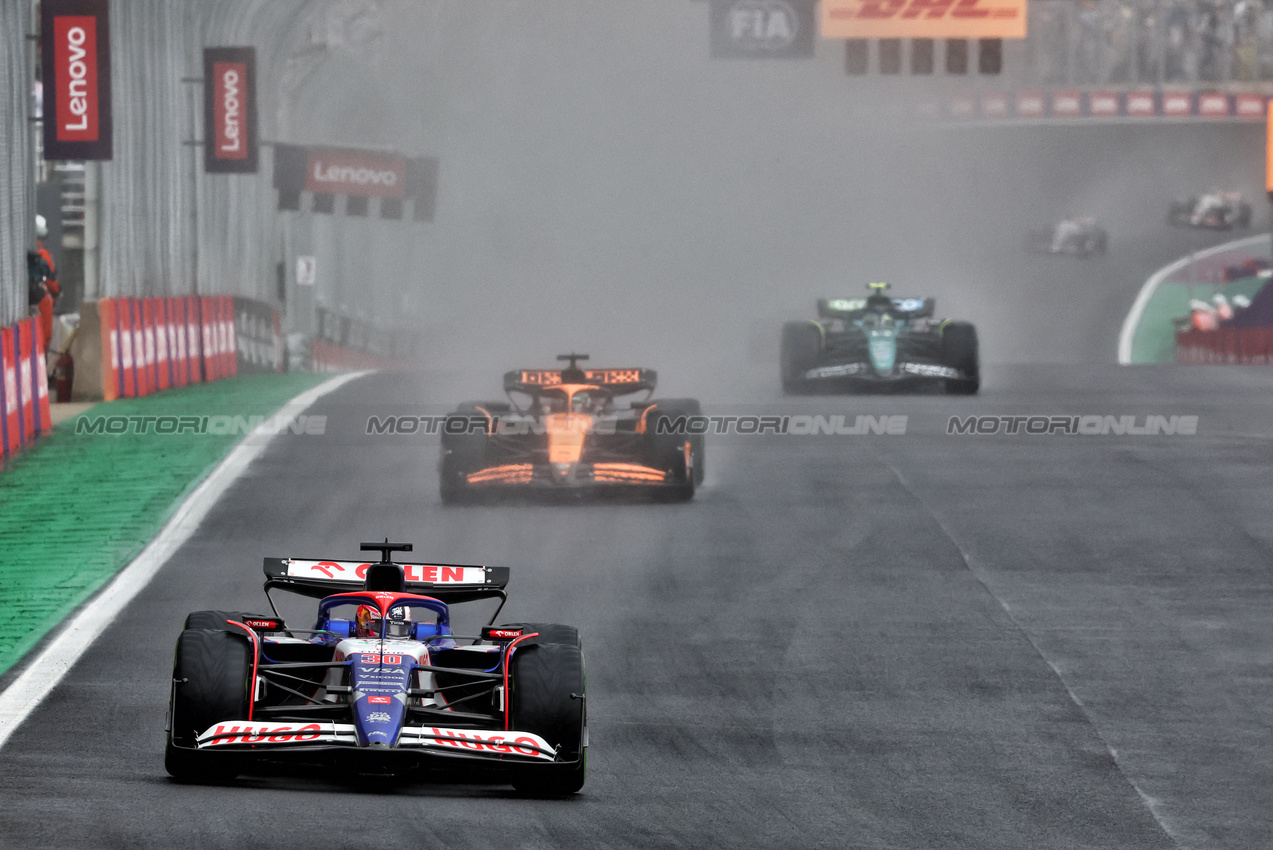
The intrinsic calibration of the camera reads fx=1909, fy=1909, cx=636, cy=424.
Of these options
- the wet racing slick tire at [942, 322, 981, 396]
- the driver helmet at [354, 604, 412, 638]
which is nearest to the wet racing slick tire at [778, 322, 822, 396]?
the wet racing slick tire at [942, 322, 981, 396]

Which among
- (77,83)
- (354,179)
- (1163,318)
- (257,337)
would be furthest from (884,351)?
(1163,318)

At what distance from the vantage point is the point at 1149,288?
5488 cm

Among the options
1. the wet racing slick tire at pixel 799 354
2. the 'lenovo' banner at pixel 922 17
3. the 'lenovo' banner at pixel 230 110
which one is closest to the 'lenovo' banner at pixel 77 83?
the wet racing slick tire at pixel 799 354

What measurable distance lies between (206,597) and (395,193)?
33.6 meters

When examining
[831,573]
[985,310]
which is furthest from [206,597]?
[985,310]

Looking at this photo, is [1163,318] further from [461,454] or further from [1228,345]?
[461,454]

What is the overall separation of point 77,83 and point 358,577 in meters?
14.7

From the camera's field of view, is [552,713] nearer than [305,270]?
Yes

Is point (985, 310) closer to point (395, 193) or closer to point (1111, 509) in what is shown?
point (395, 193)

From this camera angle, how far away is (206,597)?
10.8m

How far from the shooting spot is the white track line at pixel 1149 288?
50594mm

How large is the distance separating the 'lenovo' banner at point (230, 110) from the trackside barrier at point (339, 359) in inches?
430

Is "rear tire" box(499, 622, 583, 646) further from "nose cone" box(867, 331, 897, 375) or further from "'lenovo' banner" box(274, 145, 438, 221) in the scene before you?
"'lenovo' banner" box(274, 145, 438, 221)

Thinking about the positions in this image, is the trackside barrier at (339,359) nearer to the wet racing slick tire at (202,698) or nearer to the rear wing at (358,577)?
the rear wing at (358,577)
